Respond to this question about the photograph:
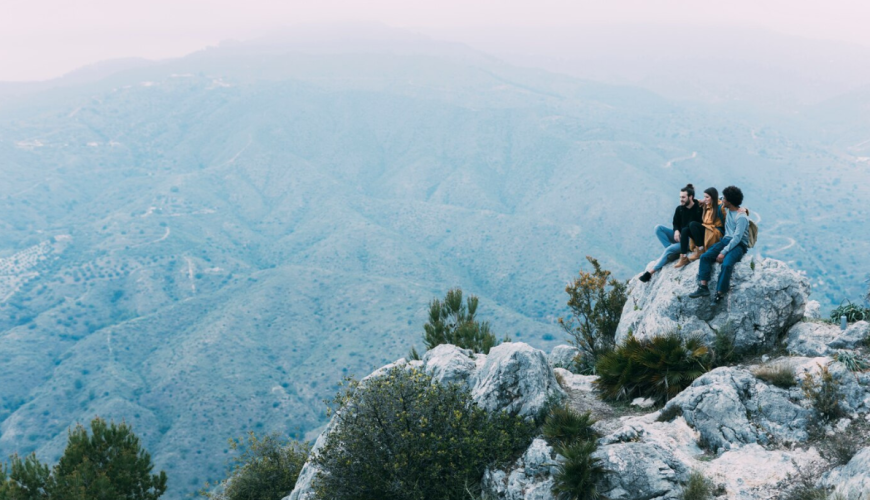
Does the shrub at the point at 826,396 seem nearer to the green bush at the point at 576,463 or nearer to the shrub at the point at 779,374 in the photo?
the shrub at the point at 779,374

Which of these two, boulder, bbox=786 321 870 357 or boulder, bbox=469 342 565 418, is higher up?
boulder, bbox=786 321 870 357

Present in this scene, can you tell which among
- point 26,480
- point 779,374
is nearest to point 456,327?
point 779,374

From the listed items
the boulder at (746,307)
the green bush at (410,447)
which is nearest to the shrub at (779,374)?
the boulder at (746,307)

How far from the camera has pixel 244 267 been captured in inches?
7333

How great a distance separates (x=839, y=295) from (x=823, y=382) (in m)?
184

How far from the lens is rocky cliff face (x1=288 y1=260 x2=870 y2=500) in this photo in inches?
343

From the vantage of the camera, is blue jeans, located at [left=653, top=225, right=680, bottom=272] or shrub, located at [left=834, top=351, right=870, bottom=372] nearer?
shrub, located at [left=834, top=351, right=870, bottom=372]

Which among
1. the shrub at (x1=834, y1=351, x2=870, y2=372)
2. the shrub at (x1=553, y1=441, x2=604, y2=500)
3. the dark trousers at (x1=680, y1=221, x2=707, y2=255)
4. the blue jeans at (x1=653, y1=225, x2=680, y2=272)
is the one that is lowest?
the shrub at (x1=553, y1=441, x2=604, y2=500)

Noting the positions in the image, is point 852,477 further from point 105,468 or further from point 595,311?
point 105,468

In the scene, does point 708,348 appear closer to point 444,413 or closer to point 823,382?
point 823,382

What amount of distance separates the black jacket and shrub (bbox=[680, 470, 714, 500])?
19.7 feet

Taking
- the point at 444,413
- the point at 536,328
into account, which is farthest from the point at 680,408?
the point at 536,328

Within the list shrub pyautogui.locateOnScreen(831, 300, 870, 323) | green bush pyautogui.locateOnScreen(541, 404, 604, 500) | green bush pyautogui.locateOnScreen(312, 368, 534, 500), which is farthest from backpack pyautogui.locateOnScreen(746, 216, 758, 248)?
green bush pyautogui.locateOnScreen(312, 368, 534, 500)

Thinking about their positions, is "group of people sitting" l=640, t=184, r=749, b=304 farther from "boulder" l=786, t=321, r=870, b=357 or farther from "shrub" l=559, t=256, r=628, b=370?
"shrub" l=559, t=256, r=628, b=370
